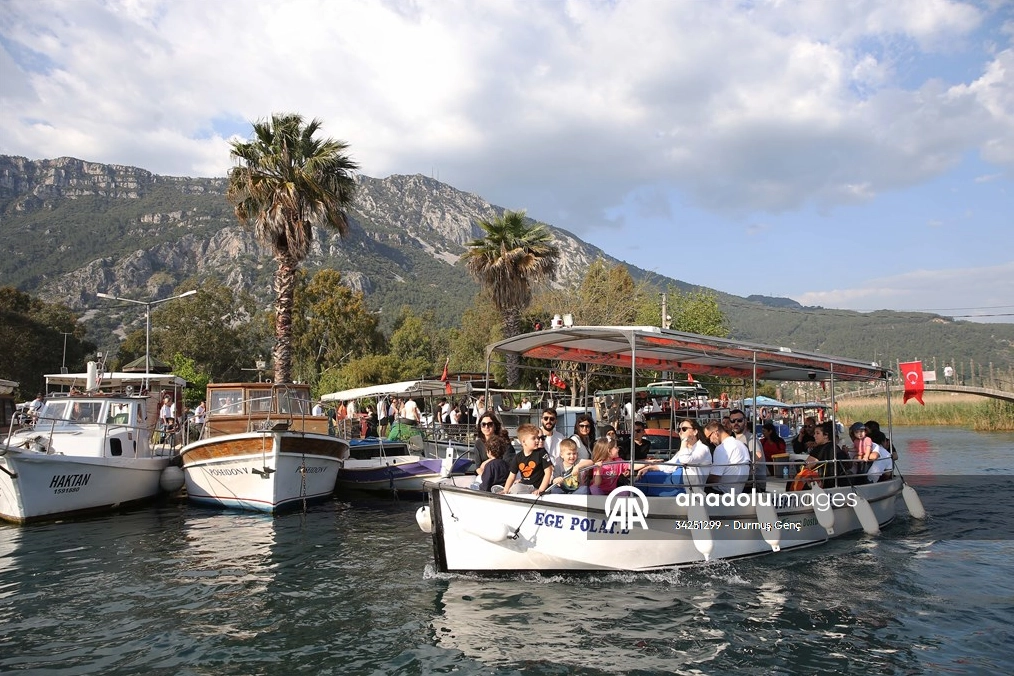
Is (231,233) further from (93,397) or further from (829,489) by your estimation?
(829,489)

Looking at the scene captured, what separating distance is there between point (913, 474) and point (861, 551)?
47.0ft

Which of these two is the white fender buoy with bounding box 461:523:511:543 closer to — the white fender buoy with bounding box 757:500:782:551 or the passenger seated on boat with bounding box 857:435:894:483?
the white fender buoy with bounding box 757:500:782:551

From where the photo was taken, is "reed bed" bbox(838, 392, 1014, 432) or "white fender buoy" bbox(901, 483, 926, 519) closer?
"white fender buoy" bbox(901, 483, 926, 519)

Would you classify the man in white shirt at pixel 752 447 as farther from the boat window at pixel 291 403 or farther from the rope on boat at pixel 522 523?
the boat window at pixel 291 403

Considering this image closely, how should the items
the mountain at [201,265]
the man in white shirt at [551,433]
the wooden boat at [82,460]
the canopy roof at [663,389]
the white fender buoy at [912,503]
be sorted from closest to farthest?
1. the man in white shirt at [551,433]
2. the white fender buoy at [912,503]
3. the wooden boat at [82,460]
4. the canopy roof at [663,389]
5. the mountain at [201,265]

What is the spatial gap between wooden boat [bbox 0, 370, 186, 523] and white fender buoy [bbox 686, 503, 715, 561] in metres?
14.0

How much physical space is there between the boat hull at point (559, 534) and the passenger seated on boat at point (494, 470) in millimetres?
525

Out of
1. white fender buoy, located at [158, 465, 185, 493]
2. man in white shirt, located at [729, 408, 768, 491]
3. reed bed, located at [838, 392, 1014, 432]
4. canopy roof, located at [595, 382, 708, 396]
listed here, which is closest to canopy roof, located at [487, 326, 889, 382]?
canopy roof, located at [595, 382, 708, 396]

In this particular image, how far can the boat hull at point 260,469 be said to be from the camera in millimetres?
17156

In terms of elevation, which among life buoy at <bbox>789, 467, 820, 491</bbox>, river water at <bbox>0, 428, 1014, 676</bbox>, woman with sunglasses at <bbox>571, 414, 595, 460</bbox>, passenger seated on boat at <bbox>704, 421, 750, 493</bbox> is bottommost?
river water at <bbox>0, 428, 1014, 676</bbox>

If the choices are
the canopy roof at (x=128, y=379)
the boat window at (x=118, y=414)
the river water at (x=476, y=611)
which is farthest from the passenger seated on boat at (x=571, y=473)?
the canopy roof at (x=128, y=379)

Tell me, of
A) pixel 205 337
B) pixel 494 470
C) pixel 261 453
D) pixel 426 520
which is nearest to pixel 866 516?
pixel 494 470

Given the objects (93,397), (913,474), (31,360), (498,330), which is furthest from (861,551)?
(31,360)

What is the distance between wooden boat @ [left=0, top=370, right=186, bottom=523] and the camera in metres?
16.2
